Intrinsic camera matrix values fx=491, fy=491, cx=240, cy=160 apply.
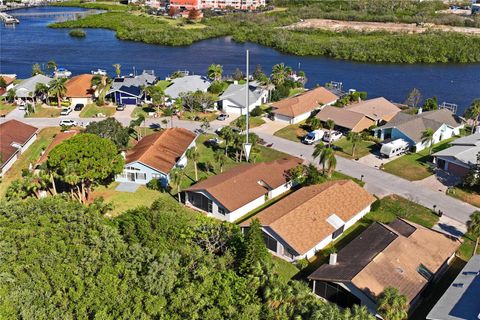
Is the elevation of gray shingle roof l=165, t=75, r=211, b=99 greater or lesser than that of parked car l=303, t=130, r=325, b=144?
greater

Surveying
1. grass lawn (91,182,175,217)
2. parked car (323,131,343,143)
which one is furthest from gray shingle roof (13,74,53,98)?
parked car (323,131,343,143)

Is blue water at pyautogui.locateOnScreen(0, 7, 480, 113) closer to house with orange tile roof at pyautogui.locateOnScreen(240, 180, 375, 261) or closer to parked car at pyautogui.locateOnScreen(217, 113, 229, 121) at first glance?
parked car at pyautogui.locateOnScreen(217, 113, 229, 121)

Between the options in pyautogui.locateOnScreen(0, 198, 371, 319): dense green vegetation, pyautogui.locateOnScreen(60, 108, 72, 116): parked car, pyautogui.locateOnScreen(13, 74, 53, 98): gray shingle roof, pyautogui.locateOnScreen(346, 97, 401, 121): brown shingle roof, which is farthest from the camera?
pyautogui.locateOnScreen(13, 74, 53, 98): gray shingle roof

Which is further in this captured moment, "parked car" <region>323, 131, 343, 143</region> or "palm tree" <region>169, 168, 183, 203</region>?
"parked car" <region>323, 131, 343, 143</region>

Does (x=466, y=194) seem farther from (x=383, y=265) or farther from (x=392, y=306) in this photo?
(x=392, y=306)

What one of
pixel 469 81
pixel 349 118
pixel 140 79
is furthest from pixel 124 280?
pixel 469 81

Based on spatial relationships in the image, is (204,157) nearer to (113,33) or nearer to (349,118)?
(349,118)
